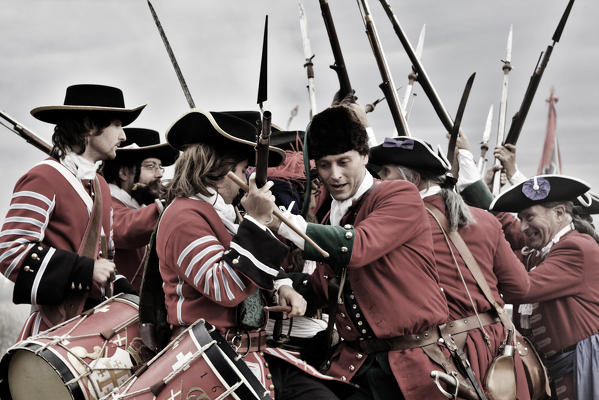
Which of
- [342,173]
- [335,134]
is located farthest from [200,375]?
[335,134]

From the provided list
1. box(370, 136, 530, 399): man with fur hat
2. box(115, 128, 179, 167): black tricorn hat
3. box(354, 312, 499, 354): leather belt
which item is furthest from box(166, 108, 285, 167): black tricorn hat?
box(115, 128, 179, 167): black tricorn hat

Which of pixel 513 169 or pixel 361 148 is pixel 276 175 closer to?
pixel 361 148

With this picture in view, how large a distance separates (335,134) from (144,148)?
281 centimetres

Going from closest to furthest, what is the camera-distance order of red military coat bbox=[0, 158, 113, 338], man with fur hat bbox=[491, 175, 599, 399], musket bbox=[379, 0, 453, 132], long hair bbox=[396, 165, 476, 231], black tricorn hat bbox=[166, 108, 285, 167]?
black tricorn hat bbox=[166, 108, 285, 167], red military coat bbox=[0, 158, 113, 338], long hair bbox=[396, 165, 476, 231], man with fur hat bbox=[491, 175, 599, 399], musket bbox=[379, 0, 453, 132]

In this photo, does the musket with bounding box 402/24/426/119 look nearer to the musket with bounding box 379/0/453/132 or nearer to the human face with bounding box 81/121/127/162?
the musket with bounding box 379/0/453/132

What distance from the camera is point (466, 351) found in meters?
4.00

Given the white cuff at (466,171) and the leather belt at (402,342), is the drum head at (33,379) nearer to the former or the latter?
the leather belt at (402,342)

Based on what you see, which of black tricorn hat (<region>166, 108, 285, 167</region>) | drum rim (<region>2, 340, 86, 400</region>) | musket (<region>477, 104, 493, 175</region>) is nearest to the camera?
drum rim (<region>2, 340, 86, 400</region>)

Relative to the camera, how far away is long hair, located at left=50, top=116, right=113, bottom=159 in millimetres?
4109

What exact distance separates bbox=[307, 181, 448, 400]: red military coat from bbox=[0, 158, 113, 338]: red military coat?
1.53m

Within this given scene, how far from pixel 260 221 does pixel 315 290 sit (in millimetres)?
1142

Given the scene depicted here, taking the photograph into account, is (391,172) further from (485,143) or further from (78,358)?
(485,143)

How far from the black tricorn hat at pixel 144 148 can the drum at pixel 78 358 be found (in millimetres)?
2578

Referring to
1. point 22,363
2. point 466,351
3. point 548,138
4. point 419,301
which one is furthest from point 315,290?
point 548,138
